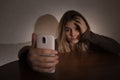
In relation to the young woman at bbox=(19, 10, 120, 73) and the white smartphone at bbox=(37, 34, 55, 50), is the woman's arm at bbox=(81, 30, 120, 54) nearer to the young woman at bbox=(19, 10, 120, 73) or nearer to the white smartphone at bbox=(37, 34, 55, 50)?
the young woman at bbox=(19, 10, 120, 73)

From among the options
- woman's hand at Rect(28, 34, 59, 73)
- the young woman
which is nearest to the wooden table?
woman's hand at Rect(28, 34, 59, 73)

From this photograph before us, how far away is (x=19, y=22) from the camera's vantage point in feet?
4.67

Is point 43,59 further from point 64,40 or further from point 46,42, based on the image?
point 64,40

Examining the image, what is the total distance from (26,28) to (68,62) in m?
0.42

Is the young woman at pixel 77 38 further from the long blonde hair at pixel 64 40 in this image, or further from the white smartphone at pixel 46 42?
the white smartphone at pixel 46 42

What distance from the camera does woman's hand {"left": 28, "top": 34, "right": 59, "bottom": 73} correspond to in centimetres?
97

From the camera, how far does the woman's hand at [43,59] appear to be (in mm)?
970

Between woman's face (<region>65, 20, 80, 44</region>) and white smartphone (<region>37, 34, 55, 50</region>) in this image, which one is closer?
white smartphone (<region>37, 34, 55, 50</region>)

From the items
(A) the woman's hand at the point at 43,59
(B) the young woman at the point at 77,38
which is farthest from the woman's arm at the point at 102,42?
(A) the woman's hand at the point at 43,59

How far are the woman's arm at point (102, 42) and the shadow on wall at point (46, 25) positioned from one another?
188mm

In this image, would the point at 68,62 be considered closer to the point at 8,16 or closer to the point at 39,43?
the point at 39,43

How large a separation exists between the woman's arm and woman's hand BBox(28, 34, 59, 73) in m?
0.46

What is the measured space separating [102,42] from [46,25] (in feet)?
1.18

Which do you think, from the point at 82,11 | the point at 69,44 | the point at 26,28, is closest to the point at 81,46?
the point at 69,44
